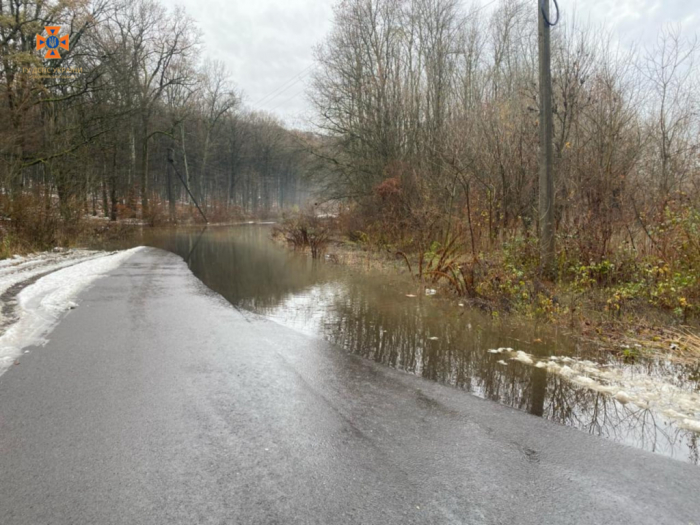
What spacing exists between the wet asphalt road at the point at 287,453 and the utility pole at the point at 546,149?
5831 millimetres

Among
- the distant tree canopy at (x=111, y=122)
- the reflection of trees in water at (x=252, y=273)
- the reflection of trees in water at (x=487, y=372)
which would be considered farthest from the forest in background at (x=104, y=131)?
the reflection of trees in water at (x=487, y=372)

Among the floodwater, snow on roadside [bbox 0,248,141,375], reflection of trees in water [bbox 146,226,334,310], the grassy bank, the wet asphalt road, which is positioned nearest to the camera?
the wet asphalt road

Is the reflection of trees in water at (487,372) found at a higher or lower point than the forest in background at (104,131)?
lower

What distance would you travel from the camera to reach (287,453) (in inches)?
139

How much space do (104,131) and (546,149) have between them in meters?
24.0

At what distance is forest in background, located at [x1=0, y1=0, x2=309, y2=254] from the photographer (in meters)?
19.8

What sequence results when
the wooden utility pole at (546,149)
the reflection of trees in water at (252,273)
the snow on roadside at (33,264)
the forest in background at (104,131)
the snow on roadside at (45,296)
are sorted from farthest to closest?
the forest in background at (104,131), the snow on roadside at (33,264), the reflection of trees in water at (252,273), the wooden utility pole at (546,149), the snow on roadside at (45,296)

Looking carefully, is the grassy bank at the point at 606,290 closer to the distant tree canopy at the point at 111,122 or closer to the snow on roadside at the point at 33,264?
the snow on roadside at the point at 33,264

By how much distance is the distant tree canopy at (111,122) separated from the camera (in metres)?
21.0

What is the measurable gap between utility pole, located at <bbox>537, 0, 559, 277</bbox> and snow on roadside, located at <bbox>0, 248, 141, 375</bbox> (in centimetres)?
929

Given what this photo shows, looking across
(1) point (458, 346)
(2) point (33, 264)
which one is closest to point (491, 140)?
(1) point (458, 346)

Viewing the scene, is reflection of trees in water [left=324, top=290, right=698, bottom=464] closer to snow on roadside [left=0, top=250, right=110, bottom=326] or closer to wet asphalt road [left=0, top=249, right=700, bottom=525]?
wet asphalt road [left=0, top=249, right=700, bottom=525]

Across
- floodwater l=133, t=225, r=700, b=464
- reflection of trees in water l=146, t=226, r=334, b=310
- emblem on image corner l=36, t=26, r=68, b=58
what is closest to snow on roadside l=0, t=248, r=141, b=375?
reflection of trees in water l=146, t=226, r=334, b=310

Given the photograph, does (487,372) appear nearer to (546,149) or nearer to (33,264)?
(546,149)
